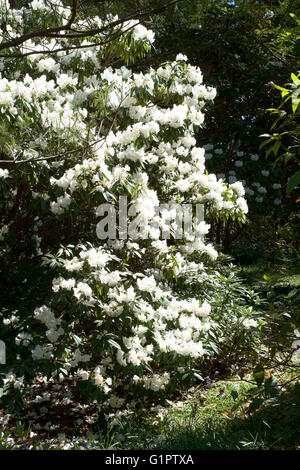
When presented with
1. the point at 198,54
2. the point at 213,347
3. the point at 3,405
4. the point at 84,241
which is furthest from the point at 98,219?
the point at 198,54

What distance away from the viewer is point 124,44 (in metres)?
3.72

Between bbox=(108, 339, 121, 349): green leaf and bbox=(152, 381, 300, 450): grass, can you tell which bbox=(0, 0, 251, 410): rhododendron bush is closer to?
bbox=(108, 339, 121, 349): green leaf

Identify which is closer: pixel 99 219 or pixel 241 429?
pixel 241 429

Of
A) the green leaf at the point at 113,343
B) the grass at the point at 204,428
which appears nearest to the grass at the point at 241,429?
the grass at the point at 204,428

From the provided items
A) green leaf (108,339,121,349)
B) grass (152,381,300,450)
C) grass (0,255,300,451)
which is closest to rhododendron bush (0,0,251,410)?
green leaf (108,339,121,349)

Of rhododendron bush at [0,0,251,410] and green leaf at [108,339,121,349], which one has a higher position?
rhododendron bush at [0,0,251,410]

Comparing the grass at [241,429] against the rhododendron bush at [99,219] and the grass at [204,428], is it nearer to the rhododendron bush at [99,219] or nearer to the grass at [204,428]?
the grass at [204,428]

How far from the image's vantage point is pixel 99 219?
3.70 meters

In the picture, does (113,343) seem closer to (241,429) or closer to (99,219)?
(241,429)

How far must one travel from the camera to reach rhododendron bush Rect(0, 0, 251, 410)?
2.99 metres

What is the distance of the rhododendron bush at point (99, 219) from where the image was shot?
299cm

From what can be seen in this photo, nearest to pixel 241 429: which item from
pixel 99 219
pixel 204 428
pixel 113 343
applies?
pixel 204 428

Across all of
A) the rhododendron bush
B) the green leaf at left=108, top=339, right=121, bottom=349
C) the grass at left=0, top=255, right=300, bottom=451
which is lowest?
the grass at left=0, top=255, right=300, bottom=451

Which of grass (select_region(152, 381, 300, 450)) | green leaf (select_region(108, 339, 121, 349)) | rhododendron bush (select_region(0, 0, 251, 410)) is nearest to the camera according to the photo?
grass (select_region(152, 381, 300, 450))
